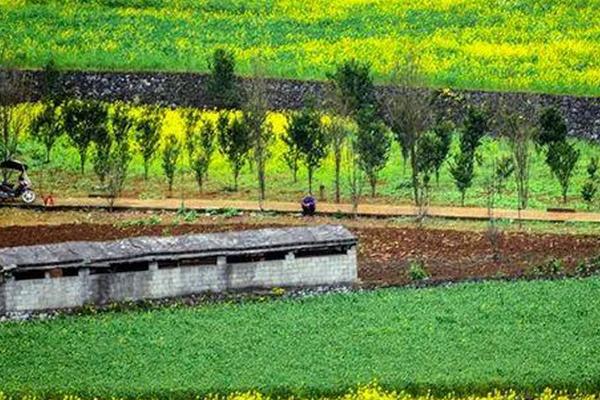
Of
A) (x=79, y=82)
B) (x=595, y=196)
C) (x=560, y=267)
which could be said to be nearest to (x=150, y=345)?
(x=560, y=267)

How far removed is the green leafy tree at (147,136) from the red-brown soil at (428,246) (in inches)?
278

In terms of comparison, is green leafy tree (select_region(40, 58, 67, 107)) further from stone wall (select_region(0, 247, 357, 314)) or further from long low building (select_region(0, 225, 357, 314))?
stone wall (select_region(0, 247, 357, 314))

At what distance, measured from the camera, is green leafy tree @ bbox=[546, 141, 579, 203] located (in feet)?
215

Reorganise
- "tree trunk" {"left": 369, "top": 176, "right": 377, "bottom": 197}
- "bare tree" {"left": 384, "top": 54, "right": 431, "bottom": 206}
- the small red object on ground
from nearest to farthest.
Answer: the small red object on ground
"bare tree" {"left": 384, "top": 54, "right": 431, "bottom": 206}
"tree trunk" {"left": 369, "top": 176, "right": 377, "bottom": 197}

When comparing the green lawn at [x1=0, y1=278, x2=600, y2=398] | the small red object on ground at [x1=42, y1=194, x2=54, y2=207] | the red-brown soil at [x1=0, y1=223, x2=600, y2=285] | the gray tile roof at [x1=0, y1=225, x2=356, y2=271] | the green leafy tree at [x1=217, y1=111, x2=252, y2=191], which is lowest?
the green lawn at [x1=0, y1=278, x2=600, y2=398]

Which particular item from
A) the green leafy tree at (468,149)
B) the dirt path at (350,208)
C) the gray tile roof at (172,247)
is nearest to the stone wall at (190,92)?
the green leafy tree at (468,149)

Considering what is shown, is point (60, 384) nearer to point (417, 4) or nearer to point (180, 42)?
point (180, 42)

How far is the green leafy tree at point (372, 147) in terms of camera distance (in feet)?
218

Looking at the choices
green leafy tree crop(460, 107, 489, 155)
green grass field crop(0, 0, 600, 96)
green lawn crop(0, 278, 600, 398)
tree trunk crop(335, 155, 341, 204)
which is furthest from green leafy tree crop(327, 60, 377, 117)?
green lawn crop(0, 278, 600, 398)

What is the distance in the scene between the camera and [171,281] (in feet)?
175

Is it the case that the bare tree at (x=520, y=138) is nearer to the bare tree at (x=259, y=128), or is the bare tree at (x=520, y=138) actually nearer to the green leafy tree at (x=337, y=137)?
the green leafy tree at (x=337, y=137)

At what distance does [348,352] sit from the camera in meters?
46.9

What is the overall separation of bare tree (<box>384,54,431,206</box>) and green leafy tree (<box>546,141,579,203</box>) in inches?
162

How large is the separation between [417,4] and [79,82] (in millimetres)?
19475
